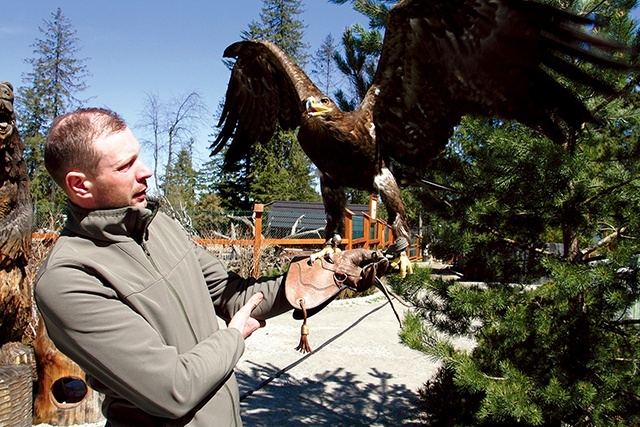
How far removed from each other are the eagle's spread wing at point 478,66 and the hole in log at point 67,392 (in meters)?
3.54

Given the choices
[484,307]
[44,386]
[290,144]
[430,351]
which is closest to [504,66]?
[484,307]

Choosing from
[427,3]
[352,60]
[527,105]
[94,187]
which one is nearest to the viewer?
[94,187]

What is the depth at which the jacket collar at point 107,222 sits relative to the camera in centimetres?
127

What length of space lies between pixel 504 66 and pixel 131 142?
176 cm

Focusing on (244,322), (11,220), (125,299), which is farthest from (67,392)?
(125,299)

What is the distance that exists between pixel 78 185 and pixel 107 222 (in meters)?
0.12

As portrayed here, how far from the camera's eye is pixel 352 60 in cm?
395

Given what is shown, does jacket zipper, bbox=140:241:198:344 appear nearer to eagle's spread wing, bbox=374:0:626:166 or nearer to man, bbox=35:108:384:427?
man, bbox=35:108:384:427

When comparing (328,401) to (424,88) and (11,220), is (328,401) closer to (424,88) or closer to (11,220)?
(11,220)

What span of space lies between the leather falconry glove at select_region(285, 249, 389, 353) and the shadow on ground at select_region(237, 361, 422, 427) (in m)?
2.27

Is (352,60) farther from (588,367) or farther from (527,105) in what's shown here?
(588,367)

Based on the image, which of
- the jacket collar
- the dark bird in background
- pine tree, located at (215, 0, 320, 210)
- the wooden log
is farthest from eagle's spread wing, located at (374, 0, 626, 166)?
pine tree, located at (215, 0, 320, 210)

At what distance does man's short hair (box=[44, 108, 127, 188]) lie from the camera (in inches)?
49.8

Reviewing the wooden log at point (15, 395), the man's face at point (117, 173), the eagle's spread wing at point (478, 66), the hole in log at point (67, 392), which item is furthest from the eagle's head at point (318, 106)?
the hole in log at point (67, 392)
